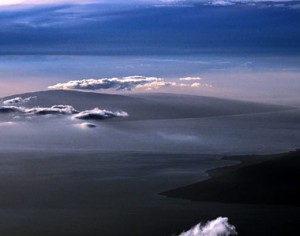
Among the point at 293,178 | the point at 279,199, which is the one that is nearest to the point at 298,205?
the point at 279,199

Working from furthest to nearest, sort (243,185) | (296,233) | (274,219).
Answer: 1. (243,185)
2. (274,219)
3. (296,233)

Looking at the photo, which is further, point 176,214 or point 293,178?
point 293,178

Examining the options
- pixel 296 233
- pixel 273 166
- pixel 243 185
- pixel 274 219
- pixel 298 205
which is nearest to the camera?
pixel 296 233

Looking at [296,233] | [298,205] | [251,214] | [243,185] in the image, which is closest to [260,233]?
[296,233]

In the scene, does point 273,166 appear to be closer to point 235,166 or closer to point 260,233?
point 235,166

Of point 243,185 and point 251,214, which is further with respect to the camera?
point 243,185

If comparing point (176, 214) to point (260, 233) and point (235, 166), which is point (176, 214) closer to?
point (260, 233)
